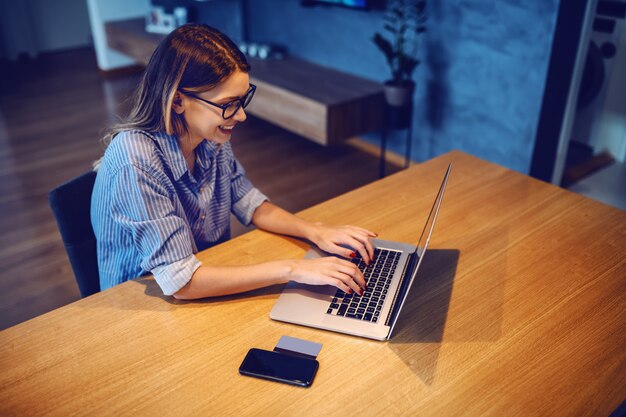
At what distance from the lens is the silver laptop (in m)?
1.14

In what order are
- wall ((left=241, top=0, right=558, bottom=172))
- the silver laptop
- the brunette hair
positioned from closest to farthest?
the silver laptop
the brunette hair
wall ((left=241, top=0, right=558, bottom=172))

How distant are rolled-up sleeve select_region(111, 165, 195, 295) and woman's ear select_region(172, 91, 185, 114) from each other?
0.17 meters

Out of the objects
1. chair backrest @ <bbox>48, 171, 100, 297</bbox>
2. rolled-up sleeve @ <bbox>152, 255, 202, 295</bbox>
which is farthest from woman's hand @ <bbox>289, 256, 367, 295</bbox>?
chair backrest @ <bbox>48, 171, 100, 297</bbox>

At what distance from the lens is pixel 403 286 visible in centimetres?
125

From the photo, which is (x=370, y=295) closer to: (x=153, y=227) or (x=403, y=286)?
(x=403, y=286)

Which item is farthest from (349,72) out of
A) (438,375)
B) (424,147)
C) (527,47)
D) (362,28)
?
(438,375)

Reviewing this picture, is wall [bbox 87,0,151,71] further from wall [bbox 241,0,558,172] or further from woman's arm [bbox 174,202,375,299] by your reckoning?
woman's arm [bbox 174,202,375,299]

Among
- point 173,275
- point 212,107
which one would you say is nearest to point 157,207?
point 173,275

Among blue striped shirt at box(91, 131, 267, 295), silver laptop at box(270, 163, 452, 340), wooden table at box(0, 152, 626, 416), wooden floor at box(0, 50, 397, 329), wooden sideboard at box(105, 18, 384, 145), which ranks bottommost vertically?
wooden floor at box(0, 50, 397, 329)

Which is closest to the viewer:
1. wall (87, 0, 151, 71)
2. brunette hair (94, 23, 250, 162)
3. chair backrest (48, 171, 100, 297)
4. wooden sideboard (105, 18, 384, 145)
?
brunette hair (94, 23, 250, 162)

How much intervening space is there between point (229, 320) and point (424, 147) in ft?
8.41

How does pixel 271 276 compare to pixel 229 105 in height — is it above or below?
below

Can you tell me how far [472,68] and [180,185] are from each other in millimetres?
2170

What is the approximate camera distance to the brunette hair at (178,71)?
1.27 m
